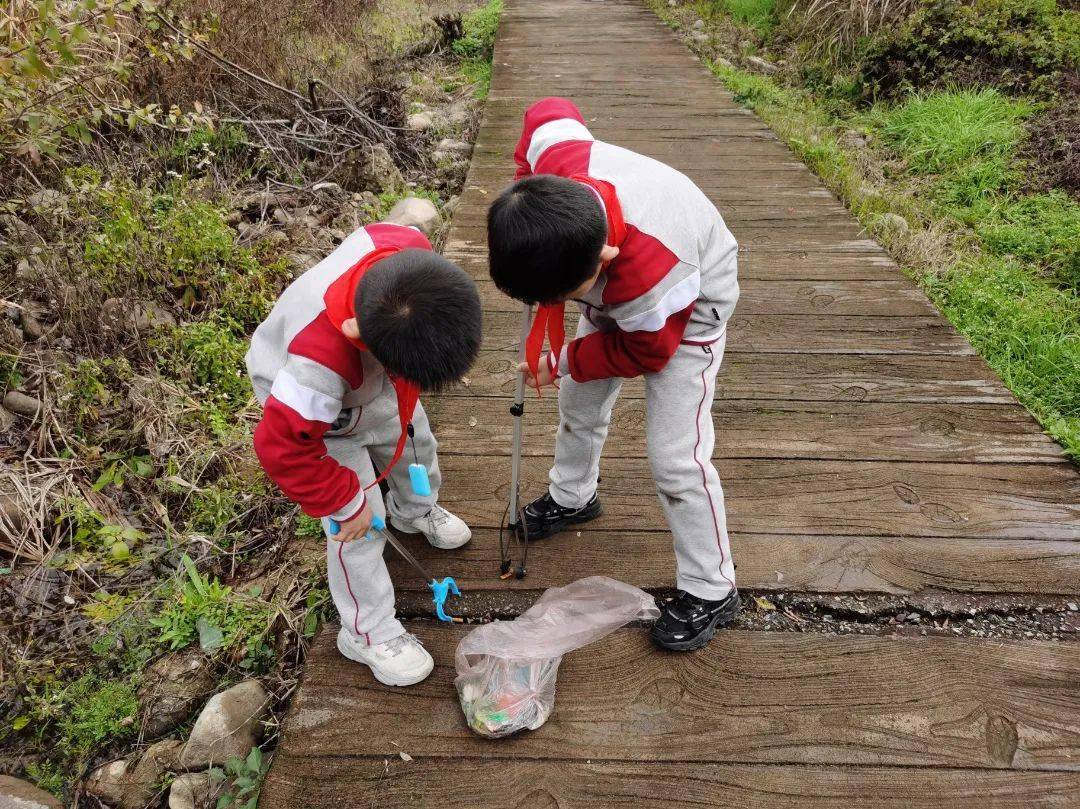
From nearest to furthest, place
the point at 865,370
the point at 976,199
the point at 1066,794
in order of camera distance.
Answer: the point at 1066,794
the point at 865,370
the point at 976,199

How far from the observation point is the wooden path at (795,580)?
1.69 metres

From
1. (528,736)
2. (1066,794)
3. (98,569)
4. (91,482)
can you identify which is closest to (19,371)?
(91,482)

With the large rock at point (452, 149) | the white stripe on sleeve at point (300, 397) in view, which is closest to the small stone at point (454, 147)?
the large rock at point (452, 149)

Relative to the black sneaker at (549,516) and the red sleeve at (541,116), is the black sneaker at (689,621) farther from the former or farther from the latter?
the red sleeve at (541,116)

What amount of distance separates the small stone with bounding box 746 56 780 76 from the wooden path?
388cm

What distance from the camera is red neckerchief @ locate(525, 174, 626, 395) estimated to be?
5.25ft

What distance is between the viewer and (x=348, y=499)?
65.9 inches

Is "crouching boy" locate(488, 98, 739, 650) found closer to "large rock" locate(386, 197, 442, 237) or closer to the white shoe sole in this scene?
the white shoe sole

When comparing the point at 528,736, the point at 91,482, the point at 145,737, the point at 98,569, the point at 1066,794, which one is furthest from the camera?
the point at 91,482

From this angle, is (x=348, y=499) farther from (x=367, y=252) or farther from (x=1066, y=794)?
(x=1066, y=794)

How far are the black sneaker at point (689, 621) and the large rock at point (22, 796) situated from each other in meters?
1.80

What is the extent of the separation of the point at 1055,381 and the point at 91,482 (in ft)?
14.1

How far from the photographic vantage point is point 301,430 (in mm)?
1503

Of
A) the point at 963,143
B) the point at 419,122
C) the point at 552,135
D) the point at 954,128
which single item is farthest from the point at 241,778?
the point at 954,128
